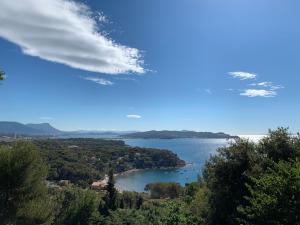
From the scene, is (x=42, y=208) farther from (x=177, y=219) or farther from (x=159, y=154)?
(x=159, y=154)

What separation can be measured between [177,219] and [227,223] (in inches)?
149

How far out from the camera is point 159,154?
640 ft

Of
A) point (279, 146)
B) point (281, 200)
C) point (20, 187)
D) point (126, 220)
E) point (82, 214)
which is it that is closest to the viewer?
point (281, 200)

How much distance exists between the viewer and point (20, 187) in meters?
22.5

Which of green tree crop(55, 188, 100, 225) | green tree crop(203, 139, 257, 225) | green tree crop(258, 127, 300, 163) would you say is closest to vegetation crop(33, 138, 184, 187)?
green tree crop(55, 188, 100, 225)

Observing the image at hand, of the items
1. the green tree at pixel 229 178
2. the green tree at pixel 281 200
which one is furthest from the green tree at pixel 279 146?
the green tree at pixel 281 200

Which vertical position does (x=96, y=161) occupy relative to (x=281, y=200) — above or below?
below

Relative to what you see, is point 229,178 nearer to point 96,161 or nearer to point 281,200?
point 281,200

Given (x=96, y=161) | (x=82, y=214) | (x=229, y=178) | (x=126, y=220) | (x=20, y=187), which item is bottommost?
(x=96, y=161)

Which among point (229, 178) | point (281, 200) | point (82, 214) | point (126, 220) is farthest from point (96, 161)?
point (281, 200)

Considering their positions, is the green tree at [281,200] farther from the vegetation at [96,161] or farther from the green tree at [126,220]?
the vegetation at [96,161]

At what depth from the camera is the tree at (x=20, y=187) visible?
2211 cm

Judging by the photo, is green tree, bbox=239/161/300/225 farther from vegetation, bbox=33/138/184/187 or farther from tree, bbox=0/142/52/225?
vegetation, bbox=33/138/184/187

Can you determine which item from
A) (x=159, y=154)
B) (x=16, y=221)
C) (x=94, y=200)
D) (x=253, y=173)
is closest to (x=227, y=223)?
(x=253, y=173)
